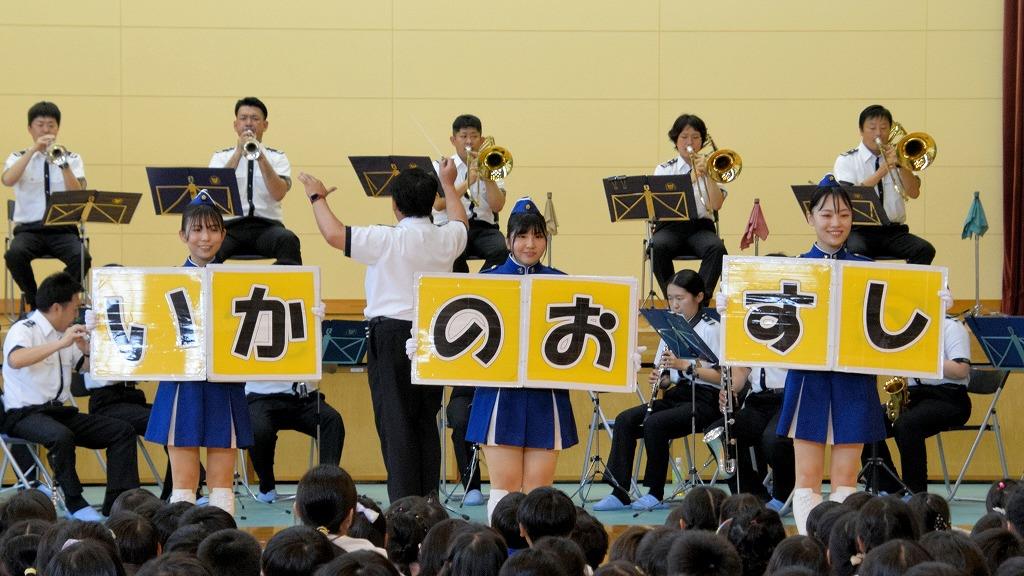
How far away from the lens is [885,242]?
Result: 8.96 meters

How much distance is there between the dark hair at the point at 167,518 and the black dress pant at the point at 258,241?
449 centimetres

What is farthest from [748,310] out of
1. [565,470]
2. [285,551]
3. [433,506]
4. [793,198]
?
[793,198]

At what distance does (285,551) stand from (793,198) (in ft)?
27.4

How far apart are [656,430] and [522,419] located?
85.3 inches

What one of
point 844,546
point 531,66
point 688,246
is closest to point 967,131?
point 688,246

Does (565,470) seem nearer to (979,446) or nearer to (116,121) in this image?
(979,446)

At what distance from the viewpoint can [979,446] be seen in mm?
8555

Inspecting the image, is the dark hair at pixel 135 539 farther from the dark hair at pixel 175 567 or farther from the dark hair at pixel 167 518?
the dark hair at pixel 175 567

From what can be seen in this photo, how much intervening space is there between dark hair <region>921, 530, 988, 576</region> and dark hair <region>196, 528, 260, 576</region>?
1754 mm

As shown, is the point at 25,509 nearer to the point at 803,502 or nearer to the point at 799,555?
the point at 799,555

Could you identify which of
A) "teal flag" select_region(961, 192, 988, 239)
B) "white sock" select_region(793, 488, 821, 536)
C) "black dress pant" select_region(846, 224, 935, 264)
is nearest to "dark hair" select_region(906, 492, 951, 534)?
"white sock" select_region(793, 488, 821, 536)

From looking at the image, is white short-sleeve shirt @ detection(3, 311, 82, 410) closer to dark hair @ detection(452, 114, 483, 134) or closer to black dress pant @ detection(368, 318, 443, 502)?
black dress pant @ detection(368, 318, 443, 502)

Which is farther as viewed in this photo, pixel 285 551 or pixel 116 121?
pixel 116 121

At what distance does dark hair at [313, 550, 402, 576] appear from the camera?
2914 mm
